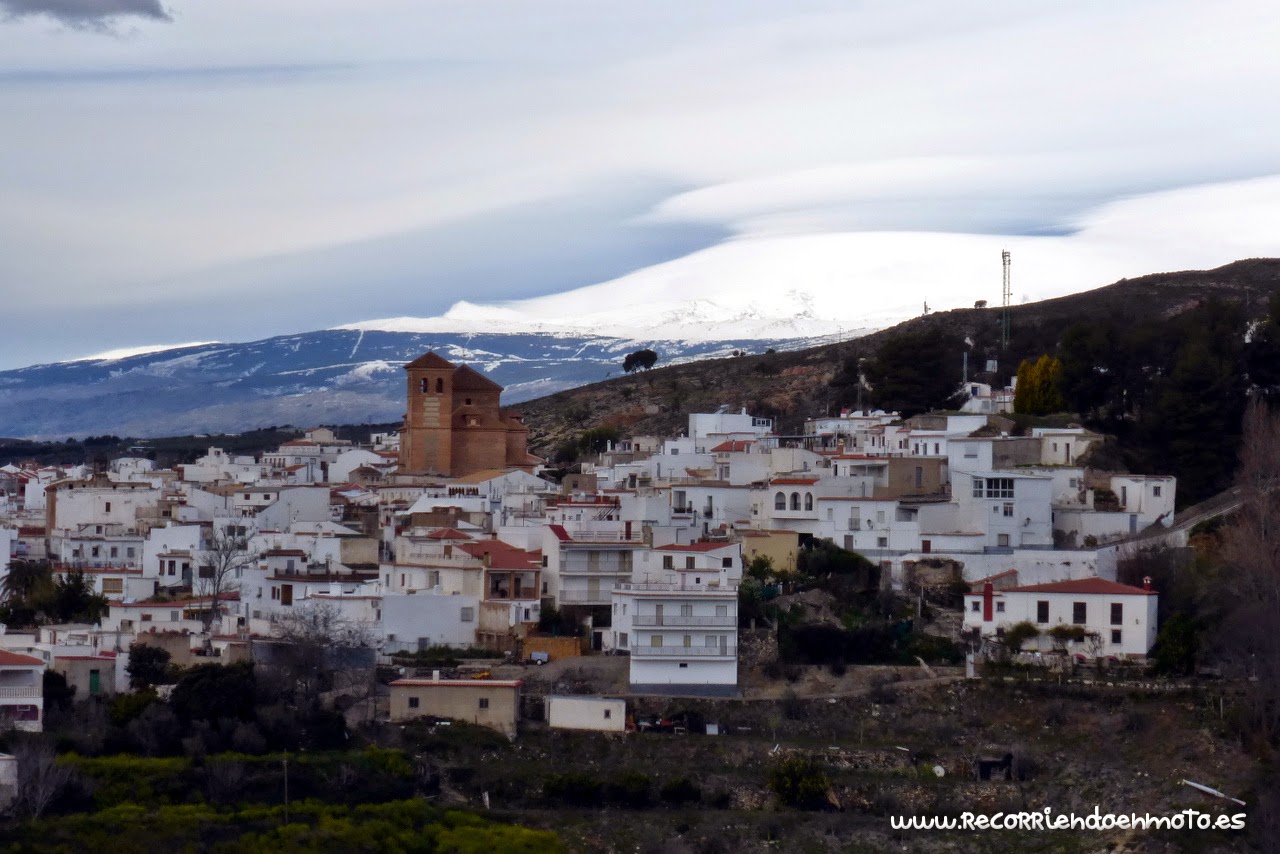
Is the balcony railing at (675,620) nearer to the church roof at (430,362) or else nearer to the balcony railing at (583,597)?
the balcony railing at (583,597)

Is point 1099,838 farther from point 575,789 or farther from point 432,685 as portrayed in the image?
point 432,685

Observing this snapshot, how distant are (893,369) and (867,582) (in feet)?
63.3

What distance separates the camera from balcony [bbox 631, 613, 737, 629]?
35812mm

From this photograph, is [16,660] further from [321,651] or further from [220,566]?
[220,566]

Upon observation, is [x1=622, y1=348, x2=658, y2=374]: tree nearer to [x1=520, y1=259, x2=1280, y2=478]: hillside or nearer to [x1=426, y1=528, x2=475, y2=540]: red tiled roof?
[x1=520, y1=259, x2=1280, y2=478]: hillside

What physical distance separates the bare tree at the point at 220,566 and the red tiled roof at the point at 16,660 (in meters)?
6.33

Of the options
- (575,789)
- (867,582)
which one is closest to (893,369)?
(867,582)

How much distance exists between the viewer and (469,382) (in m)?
63.3

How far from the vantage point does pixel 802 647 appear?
36.5 meters

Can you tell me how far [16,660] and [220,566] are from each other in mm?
9403

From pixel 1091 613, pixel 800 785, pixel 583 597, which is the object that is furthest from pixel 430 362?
pixel 800 785

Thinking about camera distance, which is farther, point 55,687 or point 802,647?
point 802,647

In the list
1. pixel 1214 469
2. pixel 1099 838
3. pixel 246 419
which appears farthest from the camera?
pixel 246 419

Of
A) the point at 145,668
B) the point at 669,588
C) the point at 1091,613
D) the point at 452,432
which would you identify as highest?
the point at 452,432
